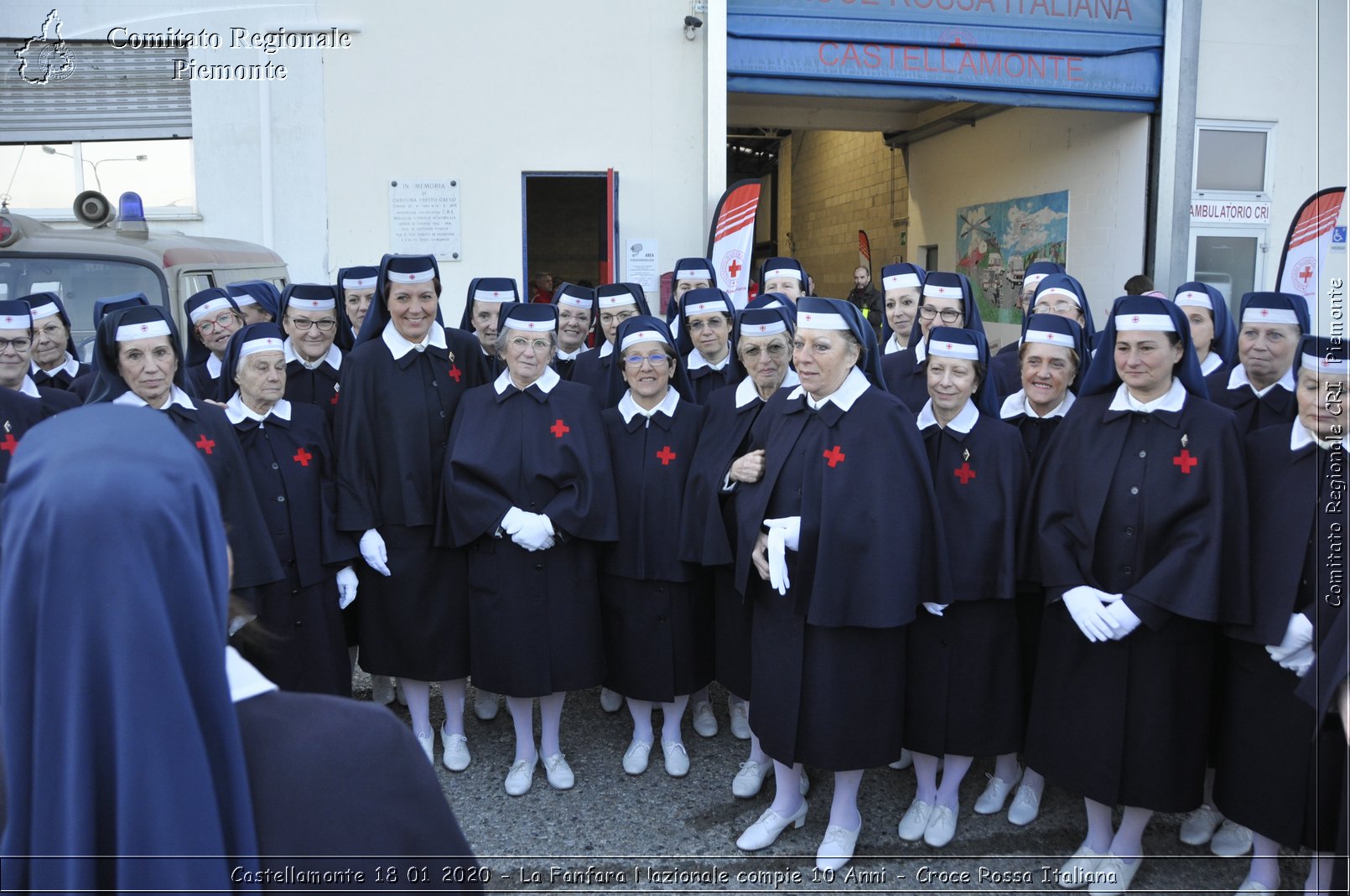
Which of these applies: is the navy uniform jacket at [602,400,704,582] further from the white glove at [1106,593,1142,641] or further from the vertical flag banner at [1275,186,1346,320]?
the vertical flag banner at [1275,186,1346,320]

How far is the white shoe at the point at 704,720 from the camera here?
5.08 meters

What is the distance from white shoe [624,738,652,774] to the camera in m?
4.64

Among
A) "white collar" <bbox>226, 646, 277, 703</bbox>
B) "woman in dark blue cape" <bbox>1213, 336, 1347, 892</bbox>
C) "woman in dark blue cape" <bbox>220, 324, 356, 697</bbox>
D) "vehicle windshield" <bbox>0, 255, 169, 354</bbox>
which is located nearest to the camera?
"white collar" <bbox>226, 646, 277, 703</bbox>

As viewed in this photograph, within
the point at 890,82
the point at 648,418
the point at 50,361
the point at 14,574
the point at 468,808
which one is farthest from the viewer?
the point at 890,82

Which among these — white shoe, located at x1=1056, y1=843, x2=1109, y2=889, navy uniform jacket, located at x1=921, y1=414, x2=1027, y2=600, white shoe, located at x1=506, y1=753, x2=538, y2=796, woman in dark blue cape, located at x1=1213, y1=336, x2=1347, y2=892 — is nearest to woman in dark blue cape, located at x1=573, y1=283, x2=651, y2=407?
white shoe, located at x1=506, y1=753, x2=538, y2=796

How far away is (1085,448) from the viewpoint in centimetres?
371

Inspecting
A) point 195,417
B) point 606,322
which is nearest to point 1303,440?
point 606,322

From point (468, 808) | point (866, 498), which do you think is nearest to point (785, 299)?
point (866, 498)

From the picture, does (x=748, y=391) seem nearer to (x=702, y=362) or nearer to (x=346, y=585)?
(x=702, y=362)

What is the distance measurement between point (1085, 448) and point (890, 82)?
25.4 feet

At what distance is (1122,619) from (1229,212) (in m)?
9.56

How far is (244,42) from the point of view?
9.46m

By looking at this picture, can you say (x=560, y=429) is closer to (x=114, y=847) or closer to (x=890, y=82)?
(x=114, y=847)

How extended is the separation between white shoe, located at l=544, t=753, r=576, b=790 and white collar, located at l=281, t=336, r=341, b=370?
2.30m
